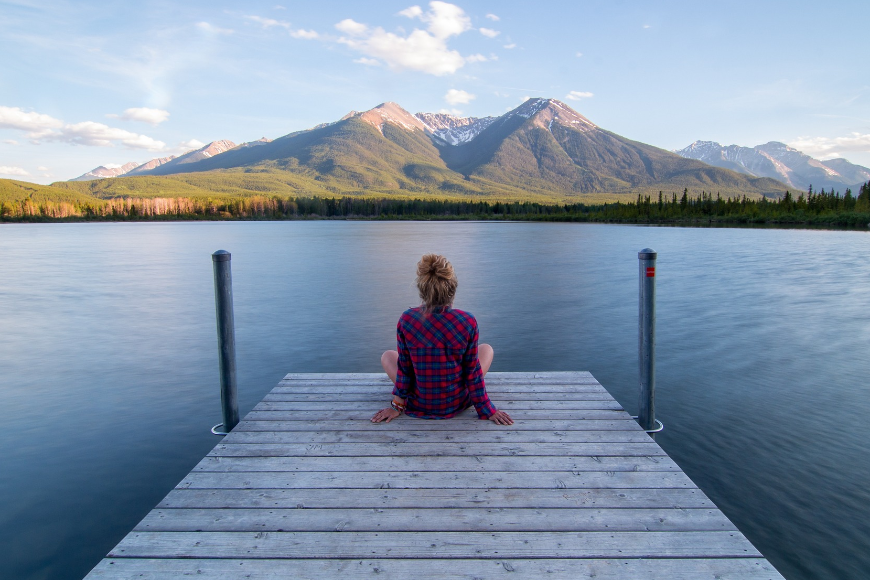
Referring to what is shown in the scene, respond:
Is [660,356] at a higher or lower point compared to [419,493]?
lower

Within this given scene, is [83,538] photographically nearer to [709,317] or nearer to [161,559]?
[161,559]

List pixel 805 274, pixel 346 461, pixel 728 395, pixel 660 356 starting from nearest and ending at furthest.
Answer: pixel 346 461 < pixel 728 395 < pixel 660 356 < pixel 805 274

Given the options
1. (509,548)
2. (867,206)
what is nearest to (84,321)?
(509,548)

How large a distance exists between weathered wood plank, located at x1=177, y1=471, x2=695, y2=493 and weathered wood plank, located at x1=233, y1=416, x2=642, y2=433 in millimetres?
861

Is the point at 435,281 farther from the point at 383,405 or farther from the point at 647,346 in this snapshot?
the point at 647,346

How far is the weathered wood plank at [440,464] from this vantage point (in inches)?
166

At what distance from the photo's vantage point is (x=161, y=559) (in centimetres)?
316

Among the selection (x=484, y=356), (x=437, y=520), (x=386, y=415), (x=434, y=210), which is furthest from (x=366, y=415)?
(x=434, y=210)

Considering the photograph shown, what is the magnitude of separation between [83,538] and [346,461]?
2970 millimetres

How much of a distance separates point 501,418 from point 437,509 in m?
1.62

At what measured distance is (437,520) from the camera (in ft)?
11.4

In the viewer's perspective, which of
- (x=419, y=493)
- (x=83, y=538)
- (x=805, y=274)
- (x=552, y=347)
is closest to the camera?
(x=419, y=493)

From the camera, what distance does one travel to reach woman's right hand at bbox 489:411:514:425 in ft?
16.6

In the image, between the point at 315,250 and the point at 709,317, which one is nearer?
the point at 709,317
